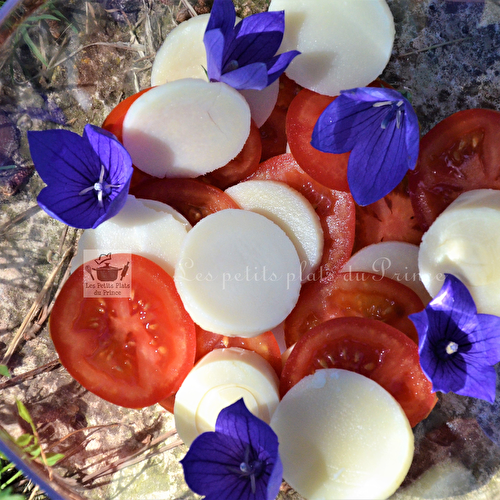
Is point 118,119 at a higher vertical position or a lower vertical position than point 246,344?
higher

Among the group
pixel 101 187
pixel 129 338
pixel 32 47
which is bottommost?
pixel 129 338

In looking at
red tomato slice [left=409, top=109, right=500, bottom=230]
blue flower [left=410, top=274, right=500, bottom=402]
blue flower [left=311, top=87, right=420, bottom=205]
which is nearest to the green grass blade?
blue flower [left=311, top=87, right=420, bottom=205]

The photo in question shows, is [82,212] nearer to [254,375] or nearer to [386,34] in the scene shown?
[254,375]

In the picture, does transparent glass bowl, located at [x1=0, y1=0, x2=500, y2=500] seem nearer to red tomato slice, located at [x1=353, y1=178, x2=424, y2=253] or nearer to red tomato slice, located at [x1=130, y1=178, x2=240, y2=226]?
red tomato slice, located at [x1=353, y1=178, x2=424, y2=253]

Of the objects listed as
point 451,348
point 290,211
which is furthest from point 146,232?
point 451,348

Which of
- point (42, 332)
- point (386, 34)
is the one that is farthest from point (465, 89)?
point (42, 332)

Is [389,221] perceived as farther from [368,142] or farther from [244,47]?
[244,47]

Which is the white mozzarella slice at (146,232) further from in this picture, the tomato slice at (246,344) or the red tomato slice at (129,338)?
the tomato slice at (246,344)
